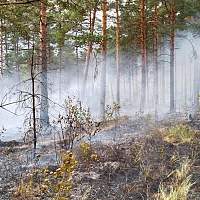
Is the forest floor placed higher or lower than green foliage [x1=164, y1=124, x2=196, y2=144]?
lower

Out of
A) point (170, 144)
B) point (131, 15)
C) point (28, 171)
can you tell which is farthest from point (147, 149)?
point (131, 15)

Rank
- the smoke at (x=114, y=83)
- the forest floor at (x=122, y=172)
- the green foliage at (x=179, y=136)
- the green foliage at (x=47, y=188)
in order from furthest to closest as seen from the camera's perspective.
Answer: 1. the smoke at (x=114, y=83)
2. the green foliage at (x=179, y=136)
3. the forest floor at (x=122, y=172)
4. the green foliage at (x=47, y=188)

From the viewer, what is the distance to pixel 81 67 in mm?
60375

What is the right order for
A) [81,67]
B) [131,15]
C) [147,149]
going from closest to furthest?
[147,149], [131,15], [81,67]

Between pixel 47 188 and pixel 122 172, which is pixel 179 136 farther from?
pixel 47 188

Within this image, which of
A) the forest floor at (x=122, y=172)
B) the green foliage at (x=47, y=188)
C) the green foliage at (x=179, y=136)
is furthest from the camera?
the green foliage at (x=179, y=136)

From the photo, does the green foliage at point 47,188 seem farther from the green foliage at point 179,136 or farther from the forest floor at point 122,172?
the green foliage at point 179,136

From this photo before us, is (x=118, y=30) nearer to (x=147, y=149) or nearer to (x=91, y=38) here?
(x=91, y=38)

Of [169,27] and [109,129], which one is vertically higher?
[169,27]

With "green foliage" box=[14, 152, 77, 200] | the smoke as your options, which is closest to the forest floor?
"green foliage" box=[14, 152, 77, 200]

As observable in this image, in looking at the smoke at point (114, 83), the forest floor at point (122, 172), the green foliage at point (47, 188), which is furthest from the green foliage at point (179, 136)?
the smoke at point (114, 83)

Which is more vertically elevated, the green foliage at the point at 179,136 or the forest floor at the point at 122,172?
the green foliage at the point at 179,136

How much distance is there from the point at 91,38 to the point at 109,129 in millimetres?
4041

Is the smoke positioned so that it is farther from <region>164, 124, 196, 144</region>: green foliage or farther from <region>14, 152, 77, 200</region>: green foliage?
<region>14, 152, 77, 200</region>: green foliage
